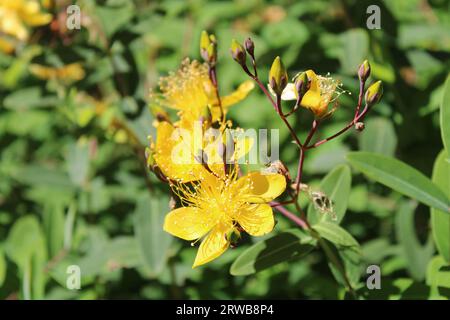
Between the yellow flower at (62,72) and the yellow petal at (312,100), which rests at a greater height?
the yellow flower at (62,72)

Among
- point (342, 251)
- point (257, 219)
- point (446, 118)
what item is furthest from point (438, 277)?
point (257, 219)

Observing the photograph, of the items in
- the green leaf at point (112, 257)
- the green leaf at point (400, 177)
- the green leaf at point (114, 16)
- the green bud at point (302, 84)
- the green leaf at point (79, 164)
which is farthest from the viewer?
the green leaf at point (79, 164)

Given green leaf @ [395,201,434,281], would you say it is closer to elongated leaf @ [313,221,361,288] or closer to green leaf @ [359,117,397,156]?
green leaf @ [359,117,397,156]

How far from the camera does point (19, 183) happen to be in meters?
2.60

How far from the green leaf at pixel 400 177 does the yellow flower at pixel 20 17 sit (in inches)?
59.3

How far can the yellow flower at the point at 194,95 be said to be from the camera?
163 centimetres

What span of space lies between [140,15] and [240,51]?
3.67 feet

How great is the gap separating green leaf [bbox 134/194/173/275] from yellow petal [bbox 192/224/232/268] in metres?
0.39

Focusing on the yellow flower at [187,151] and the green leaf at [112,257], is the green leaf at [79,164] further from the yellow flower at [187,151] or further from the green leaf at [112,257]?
the yellow flower at [187,151]

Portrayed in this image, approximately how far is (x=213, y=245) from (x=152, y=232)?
53 centimetres

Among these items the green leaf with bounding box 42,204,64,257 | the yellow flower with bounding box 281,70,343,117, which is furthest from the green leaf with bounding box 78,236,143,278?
the yellow flower with bounding box 281,70,343,117

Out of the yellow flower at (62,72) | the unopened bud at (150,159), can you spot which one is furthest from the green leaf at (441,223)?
the yellow flower at (62,72)

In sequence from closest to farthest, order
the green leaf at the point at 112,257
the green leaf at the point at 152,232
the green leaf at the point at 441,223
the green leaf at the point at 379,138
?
1. the green leaf at the point at 441,223
2. the green leaf at the point at 152,232
3. the green leaf at the point at 112,257
4. the green leaf at the point at 379,138

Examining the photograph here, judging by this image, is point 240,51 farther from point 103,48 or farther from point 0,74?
point 0,74
